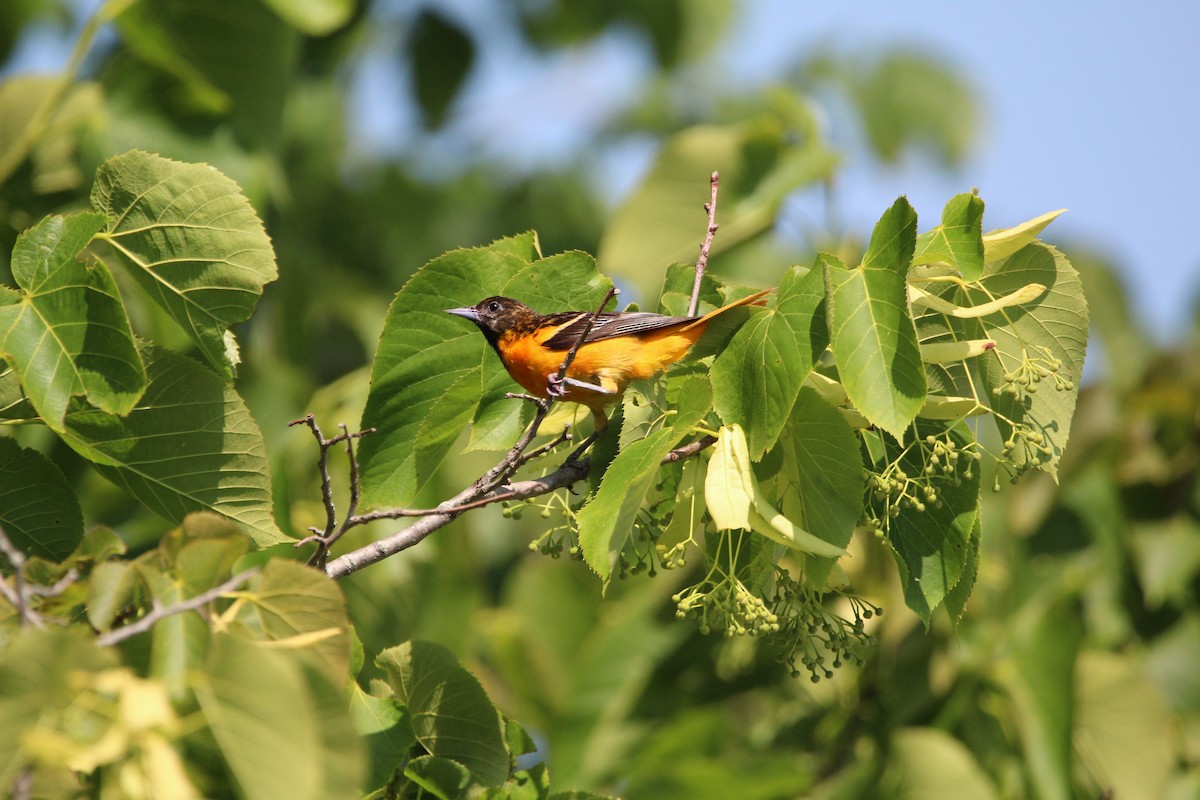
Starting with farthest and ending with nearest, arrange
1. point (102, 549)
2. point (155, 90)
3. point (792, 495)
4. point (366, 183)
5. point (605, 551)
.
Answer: point (366, 183), point (155, 90), point (792, 495), point (605, 551), point (102, 549)

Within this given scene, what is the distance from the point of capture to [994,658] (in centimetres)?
467

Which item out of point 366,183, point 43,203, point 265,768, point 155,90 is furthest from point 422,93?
point 265,768

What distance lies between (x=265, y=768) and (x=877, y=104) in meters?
9.38

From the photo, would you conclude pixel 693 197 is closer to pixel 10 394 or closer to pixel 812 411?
pixel 812 411

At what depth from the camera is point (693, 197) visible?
526cm

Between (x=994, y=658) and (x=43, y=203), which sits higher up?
(x=43, y=203)

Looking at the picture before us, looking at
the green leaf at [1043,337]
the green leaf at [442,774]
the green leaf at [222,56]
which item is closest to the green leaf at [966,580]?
the green leaf at [1043,337]

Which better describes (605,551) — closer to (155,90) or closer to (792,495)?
(792,495)

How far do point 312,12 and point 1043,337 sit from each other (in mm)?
3349

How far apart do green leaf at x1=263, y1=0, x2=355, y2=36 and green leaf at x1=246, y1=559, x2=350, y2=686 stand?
10.8 feet

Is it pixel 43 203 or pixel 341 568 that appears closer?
pixel 341 568

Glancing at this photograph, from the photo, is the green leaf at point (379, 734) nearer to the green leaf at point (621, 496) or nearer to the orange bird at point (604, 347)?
the green leaf at point (621, 496)

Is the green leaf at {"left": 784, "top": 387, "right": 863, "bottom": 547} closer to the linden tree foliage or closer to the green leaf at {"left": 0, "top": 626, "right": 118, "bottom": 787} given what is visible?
the linden tree foliage

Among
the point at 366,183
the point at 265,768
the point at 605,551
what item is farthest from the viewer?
the point at 366,183
